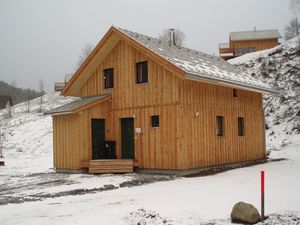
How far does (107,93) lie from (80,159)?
3.67 meters

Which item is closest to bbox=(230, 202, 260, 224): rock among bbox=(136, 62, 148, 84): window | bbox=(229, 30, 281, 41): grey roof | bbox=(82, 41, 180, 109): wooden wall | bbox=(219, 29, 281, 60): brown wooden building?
bbox=(82, 41, 180, 109): wooden wall

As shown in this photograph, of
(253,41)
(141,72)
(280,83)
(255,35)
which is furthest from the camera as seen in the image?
(255,35)

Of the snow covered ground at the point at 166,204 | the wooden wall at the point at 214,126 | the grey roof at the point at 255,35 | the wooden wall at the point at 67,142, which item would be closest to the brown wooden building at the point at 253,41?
the grey roof at the point at 255,35

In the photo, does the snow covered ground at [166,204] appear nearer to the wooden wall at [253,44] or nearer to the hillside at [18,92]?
the wooden wall at [253,44]

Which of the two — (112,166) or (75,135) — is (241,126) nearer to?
(112,166)

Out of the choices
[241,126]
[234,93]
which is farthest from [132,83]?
[241,126]

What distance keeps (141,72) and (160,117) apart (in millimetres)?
2575

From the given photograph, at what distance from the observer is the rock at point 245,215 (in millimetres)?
8703

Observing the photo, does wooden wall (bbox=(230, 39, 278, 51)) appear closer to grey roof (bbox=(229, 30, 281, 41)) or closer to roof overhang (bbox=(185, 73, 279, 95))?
grey roof (bbox=(229, 30, 281, 41))

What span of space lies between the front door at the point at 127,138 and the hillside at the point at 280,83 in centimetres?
1503

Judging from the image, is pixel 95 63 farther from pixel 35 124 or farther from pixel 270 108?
pixel 35 124

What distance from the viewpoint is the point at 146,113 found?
62.7 ft

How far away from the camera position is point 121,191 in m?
13.8

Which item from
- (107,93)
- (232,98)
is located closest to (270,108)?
(232,98)
